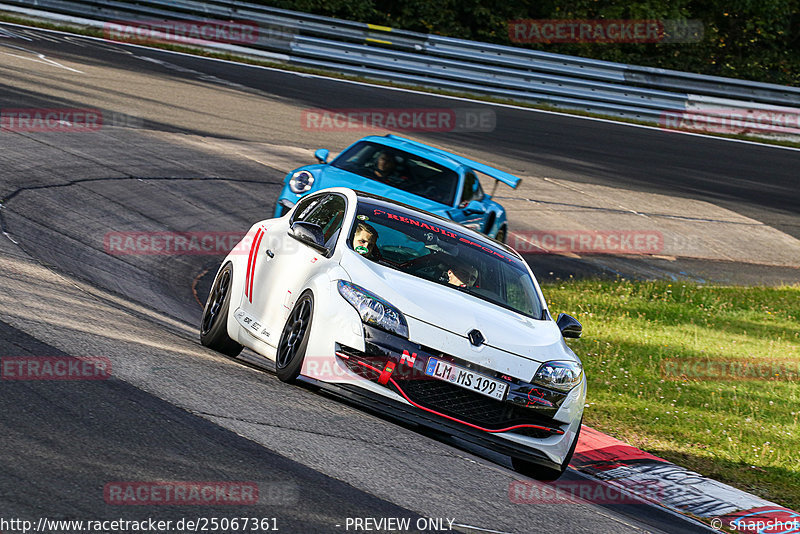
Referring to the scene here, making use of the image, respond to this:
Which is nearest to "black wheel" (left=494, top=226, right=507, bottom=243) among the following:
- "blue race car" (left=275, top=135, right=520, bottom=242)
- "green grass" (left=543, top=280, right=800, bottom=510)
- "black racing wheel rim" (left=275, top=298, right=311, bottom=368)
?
"green grass" (left=543, top=280, right=800, bottom=510)

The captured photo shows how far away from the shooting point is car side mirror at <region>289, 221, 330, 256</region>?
299 inches

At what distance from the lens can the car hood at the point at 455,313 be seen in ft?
22.6

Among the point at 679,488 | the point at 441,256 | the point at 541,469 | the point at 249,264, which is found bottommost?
the point at 679,488

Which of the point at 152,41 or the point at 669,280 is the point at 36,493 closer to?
the point at 669,280

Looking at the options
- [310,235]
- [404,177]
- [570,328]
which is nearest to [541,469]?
[570,328]

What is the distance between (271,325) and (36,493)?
3248mm

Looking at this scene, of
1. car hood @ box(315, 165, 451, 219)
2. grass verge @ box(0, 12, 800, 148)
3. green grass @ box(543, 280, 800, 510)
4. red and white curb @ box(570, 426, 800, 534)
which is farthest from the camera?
grass verge @ box(0, 12, 800, 148)

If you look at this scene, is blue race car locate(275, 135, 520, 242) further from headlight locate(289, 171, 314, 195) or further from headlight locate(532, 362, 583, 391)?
headlight locate(532, 362, 583, 391)

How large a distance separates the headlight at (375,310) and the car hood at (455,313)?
47 mm

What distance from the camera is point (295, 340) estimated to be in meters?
7.20

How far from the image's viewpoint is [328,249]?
7598mm

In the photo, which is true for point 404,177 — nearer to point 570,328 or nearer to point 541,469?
point 570,328

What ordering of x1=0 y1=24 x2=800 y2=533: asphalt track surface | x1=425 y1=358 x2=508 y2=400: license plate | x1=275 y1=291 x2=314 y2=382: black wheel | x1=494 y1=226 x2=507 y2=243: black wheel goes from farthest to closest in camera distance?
x1=494 y1=226 x2=507 y2=243: black wheel, x1=275 y1=291 x2=314 y2=382: black wheel, x1=425 y1=358 x2=508 y2=400: license plate, x1=0 y1=24 x2=800 y2=533: asphalt track surface

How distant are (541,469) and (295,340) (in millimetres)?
1893
